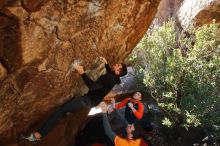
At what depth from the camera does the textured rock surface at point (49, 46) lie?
249 inches

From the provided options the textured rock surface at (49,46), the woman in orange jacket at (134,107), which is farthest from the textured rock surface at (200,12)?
the woman in orange jacket at (134,107)

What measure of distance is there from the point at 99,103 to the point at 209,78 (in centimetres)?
532

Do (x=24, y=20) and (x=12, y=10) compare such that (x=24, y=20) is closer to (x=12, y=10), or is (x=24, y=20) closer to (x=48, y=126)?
(x=12, y=10)

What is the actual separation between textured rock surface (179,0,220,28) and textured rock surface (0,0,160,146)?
8.17 m

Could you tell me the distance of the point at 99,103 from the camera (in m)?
7.75

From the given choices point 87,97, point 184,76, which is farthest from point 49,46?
point 184,76

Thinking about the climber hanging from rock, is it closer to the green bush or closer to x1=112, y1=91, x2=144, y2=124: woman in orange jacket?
x1=112, y1=91, x2=144, y2=124: woman in orange jacket

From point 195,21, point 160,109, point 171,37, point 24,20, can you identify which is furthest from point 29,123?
point 195,21

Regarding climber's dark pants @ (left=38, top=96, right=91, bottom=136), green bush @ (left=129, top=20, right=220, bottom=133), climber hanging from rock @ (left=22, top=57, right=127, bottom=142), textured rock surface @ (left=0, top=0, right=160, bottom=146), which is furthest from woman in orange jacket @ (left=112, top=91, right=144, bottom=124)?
green bush @ (left=129, top=20, right=220, bottom=133)

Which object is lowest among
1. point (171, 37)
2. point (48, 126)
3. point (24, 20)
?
point (171, 37)

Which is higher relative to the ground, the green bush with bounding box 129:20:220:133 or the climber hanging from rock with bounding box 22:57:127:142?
the climber hanging from rock with bounding box 22:57:127:142

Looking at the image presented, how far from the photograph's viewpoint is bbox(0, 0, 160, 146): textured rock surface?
6312 millimetres

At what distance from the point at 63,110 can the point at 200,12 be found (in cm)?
1052

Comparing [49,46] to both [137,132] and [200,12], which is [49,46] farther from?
[200,12]
